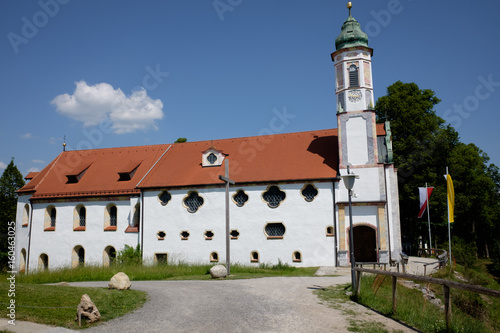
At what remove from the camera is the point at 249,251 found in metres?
25.4

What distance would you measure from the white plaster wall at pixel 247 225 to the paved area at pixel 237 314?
11216 mm

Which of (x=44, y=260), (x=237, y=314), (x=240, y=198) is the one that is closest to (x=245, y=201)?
(x=240, y=198)

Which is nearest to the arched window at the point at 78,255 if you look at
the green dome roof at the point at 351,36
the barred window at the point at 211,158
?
the barred window at the point at 211,158

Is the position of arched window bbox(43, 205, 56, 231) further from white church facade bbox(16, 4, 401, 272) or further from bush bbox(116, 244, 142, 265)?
bush bbox(116, 244, 142, 265)

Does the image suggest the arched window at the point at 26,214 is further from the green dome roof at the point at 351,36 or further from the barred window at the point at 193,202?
the green dome roof at the point at 351,36

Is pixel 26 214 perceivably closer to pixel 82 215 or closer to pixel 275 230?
pixel 82 215

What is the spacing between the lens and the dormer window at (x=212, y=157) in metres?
28.4

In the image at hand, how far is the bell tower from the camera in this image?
24.8 m

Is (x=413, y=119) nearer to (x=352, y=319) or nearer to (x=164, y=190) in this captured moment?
(x=164, y=190)

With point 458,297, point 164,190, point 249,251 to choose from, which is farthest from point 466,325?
point 164,190

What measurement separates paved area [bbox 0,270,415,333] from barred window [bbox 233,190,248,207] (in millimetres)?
12987

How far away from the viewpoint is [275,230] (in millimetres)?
25297

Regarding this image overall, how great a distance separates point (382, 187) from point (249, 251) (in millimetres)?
9333

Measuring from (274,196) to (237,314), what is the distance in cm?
1655
